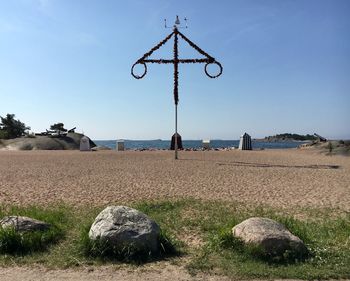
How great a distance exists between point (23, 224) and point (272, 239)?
4.11 metres

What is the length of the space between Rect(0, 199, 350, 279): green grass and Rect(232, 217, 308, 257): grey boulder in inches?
4.2

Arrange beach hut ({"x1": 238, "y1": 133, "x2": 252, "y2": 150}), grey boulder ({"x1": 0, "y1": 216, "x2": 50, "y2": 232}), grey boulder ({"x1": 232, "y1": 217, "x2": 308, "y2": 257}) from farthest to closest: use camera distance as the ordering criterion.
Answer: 1. beach hut ({"x1": 238, "y1": 133, "x2": 252, "y2": 150})
2. grey boulder ({"x1": 0, "y1": 216, "x2": 50, "y2": 232})
3. grey boulder ({"x1": 232, "y1": 217, "x2": 308, "y2": 257})

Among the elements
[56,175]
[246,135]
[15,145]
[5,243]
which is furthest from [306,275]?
[15,145]

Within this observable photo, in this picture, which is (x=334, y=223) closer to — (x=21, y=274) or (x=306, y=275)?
(x=306, y=275)

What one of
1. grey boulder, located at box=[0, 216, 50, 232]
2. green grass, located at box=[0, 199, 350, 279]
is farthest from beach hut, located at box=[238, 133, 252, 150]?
grey boulder, located at box=[0, 216, 50, 232]

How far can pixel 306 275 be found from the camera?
5.33 meters

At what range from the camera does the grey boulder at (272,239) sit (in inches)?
236

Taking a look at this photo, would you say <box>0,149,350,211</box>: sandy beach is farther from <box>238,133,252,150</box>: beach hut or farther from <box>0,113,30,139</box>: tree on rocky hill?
<box>0,113,30,139</box>: tree on rocky hill

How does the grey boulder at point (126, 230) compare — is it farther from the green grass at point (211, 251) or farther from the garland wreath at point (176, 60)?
the garland wreath at point (176, 60)

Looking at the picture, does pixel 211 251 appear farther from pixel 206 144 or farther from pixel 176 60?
pixel 206 144

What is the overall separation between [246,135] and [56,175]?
22010mm

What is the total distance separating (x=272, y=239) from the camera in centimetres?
603

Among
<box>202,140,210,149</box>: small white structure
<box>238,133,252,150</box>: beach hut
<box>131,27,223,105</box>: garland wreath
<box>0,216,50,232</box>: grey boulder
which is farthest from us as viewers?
<box>202,140,210,149</box>: small white structure

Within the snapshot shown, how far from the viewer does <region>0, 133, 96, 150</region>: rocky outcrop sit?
120 feet
